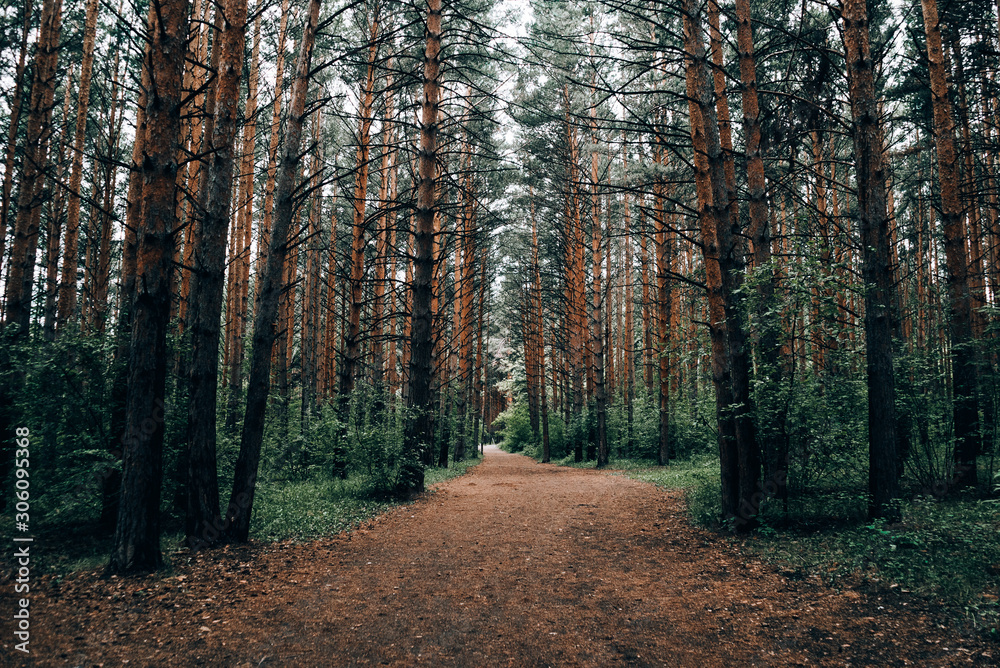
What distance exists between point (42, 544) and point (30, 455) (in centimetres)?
101

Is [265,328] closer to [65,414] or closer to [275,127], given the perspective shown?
[65,414]

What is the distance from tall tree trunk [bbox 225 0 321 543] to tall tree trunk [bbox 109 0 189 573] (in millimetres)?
1199

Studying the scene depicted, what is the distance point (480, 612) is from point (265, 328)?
4.09m

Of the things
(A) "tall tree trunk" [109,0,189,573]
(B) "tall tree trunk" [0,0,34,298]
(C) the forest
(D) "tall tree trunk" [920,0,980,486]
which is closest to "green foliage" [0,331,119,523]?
(C) the forest

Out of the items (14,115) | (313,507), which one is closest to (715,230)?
(313,507)

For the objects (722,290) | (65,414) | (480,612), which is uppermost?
(722,290)

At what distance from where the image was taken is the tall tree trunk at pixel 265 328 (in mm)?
5613

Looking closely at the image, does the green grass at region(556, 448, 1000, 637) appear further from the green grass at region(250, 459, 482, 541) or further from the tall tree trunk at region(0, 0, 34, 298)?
the tall tree trunk at region(0, 0, 34, 298)

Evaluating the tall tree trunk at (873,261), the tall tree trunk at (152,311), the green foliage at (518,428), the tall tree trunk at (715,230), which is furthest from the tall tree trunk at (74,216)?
the green foliage at (518,428)

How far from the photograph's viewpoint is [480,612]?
3818mm

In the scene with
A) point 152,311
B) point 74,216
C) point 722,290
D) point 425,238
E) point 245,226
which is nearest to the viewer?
point 152,311

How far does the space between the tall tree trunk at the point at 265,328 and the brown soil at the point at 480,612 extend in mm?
522

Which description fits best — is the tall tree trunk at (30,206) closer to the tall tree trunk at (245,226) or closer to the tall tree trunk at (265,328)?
the tall tree trunk at (245,226)

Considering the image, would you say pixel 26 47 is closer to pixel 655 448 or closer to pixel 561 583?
pixel 561 583
